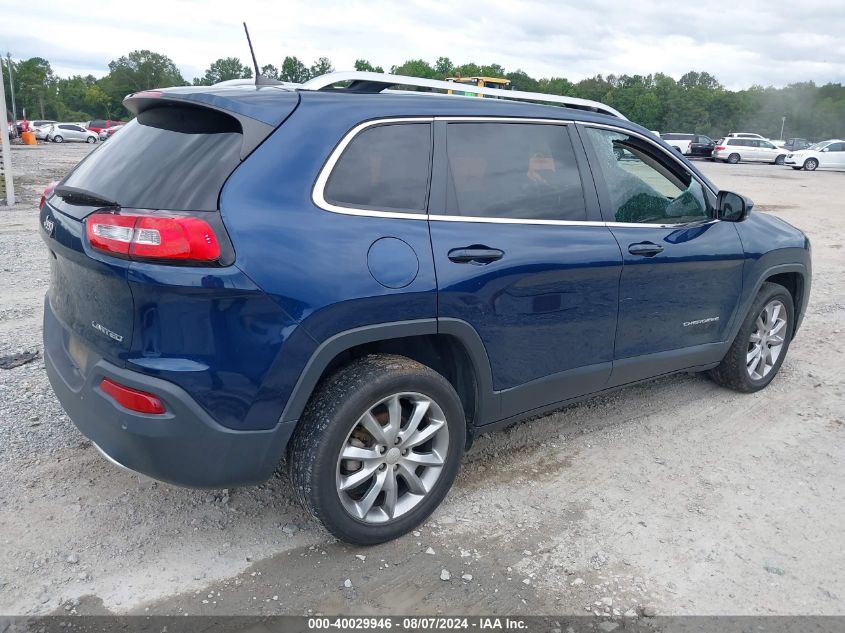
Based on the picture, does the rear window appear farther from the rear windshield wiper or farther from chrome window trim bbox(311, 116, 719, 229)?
chrome window trim bbox(311, 116, 719, 229)

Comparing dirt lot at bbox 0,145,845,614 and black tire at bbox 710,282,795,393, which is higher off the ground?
black tire at bbox 710,282,795,393

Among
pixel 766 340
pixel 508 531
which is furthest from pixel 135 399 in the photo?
pixel 766 340

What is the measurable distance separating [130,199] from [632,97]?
3760 inches

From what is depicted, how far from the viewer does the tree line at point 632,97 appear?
85812 millimetres

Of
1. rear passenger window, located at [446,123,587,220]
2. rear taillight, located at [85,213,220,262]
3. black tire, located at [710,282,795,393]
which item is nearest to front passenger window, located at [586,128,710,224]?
rear passenger window, located at [446,123,587,220]

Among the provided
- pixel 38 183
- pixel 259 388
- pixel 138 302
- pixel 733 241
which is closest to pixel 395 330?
pixel 259 388

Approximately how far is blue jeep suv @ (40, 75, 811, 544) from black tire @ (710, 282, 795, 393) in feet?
3.51

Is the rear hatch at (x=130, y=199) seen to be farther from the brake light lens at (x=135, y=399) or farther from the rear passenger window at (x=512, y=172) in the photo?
the rear passenger window at (x=512, y=172)

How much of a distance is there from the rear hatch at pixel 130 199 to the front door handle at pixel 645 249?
75.9 inches

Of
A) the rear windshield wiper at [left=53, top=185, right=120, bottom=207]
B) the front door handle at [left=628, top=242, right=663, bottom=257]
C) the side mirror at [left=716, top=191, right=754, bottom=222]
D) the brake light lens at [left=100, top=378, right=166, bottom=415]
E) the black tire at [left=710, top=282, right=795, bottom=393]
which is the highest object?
the rear windshield wiper at [left=53, top=185, right=120, bottom=207]

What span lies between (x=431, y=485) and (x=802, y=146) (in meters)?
48.5

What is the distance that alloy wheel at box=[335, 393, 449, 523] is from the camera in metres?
2.94

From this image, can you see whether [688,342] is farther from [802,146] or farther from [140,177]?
[802,146]

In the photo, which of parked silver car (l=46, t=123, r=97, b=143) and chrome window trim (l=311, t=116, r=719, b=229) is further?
parked silver car (l=46, t=123, r=97, b=143)
